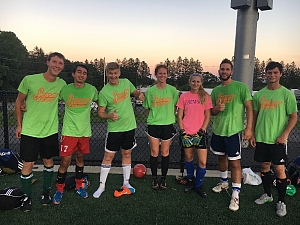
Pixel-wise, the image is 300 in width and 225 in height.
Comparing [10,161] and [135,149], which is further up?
[10,161]

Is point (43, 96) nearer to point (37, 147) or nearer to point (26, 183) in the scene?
point (37, 147)

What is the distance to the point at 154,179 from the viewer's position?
3773 millimetres

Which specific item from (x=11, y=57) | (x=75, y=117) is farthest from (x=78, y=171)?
(x=11, y=57)

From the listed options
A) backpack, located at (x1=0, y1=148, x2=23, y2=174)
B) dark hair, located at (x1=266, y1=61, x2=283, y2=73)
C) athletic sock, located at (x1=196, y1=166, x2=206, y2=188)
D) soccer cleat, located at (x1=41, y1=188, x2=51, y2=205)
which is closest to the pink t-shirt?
athletic sock, located at (x1=196, y1=166, x2=206, y2=188)

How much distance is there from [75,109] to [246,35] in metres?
4.46

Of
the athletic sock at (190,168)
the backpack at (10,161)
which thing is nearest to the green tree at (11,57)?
the backpack at (10,161)

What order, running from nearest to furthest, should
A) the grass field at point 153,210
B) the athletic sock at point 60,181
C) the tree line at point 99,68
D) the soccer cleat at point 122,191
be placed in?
the grass field at point 153,210, the athletic sock at point 60,181, the soccer cleat at point 122,191, the tree line at point 99,68

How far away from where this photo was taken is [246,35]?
5.70 m

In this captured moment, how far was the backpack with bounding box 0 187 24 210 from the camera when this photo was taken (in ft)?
9.58

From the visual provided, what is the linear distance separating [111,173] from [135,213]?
4.89ft

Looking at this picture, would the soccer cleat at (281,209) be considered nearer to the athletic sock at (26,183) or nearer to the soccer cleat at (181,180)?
the soccer cleat at (181,180)

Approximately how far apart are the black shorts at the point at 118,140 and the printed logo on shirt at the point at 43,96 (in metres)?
0.89

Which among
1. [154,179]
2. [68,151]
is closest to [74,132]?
[68,151]

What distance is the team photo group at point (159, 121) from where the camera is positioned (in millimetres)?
2955
